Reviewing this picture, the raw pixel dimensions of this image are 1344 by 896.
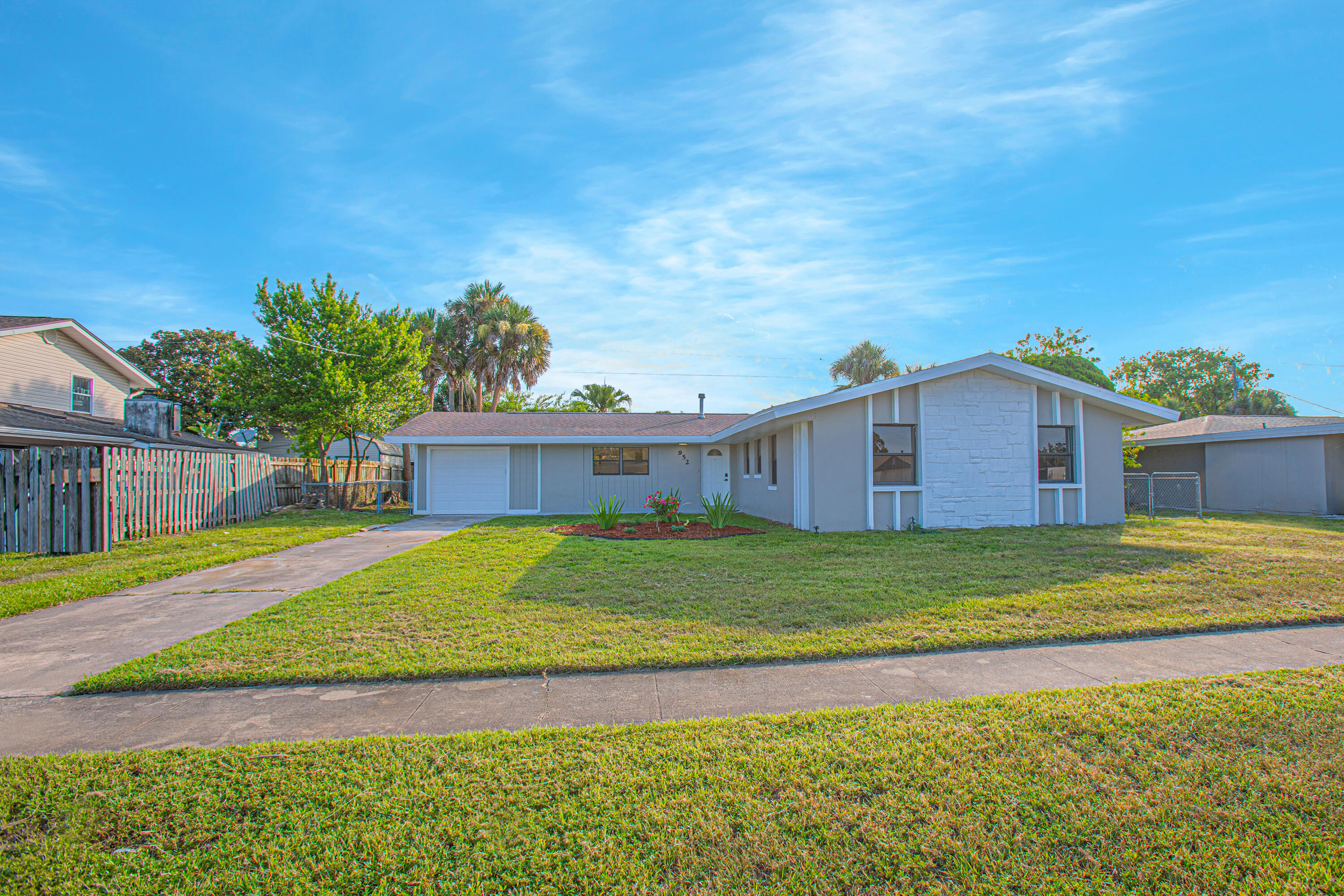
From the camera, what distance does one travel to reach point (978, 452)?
1248 centimetres

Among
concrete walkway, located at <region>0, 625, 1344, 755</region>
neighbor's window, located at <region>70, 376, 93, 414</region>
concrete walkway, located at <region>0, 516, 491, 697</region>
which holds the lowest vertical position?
concrete walkway, located at <region>0, 516, 491, 697</region>

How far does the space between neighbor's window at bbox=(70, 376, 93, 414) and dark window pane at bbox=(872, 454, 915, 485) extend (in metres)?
21.8

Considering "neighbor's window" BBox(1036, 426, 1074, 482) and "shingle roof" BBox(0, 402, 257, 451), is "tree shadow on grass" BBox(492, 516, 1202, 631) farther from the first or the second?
"shingle roof" BBox(0, 402, 257, 451)

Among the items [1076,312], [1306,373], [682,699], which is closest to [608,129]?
[682,699]

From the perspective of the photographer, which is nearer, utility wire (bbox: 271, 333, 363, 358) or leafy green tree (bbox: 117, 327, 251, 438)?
utility wire (bbox: 271, 333, 363, 358)

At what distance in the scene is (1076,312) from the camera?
34750 millimetres

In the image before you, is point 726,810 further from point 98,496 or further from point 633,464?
point 633,464

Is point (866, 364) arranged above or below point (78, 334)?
above

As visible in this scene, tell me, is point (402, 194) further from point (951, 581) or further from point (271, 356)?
point (951, 581)

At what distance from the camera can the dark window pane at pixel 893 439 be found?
12.2m

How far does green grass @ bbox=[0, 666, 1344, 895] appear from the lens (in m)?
1.96

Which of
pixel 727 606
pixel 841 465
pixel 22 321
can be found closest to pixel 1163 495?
pixel 841 465

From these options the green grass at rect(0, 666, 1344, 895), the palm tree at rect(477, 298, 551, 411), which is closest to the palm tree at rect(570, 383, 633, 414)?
the palm tree at rect(477, 298, 551, 411)

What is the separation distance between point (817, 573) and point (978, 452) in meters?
7.00
